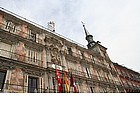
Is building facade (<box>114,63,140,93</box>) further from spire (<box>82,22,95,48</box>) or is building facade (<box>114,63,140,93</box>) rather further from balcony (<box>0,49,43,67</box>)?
balcony (<box>0,49,43,67</box>)

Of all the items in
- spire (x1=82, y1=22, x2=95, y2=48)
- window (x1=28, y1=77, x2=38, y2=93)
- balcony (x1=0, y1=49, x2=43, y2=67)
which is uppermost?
spire (x1=82, y1=22, x2=95, y2=48)

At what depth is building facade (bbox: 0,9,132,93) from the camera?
8562 millimetres

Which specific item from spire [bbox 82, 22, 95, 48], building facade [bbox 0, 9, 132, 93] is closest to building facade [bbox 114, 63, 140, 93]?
building facade [bbox 0, 9, 132, 93]

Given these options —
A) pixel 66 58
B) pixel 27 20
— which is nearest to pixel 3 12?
pixel 27 20

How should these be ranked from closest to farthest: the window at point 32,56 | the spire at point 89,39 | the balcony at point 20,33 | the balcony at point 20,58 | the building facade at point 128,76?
the balcony at point 20,58 → the window at point 32,56 → the balcony at point 20,33 → the building facade at point 128,76 → the spire at point 89,39

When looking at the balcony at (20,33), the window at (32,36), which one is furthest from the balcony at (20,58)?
the window at (32,36)

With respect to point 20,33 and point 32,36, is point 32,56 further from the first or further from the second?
point 32,36

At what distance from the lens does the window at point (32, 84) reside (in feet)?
29.1

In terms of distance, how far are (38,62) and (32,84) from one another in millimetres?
2242

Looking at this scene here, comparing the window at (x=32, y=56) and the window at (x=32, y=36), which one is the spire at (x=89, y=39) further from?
the window at (x=32, y=56)

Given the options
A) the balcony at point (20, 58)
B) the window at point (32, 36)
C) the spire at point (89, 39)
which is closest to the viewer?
the balcony at point (20, 58)

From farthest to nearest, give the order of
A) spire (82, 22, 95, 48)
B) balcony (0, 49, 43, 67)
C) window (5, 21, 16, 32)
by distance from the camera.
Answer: spire (82, 22, 95, 48), window (5, 21, 16, 32), balcony (0, 49, 43, 67)
